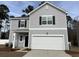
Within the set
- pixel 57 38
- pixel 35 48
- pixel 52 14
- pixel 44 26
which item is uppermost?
pixel 52 14


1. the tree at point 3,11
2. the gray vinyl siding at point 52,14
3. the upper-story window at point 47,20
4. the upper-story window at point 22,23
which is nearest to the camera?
the gray vinyl siding at point 52,14

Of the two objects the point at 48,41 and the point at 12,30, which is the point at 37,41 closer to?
the point at 48,41

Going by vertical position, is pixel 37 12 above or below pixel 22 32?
above

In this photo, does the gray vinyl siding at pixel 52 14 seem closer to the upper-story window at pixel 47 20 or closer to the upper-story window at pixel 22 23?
the upper-story window at pixel 47 20

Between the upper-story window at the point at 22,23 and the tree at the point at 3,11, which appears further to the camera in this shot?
the tree at the point at 3,11

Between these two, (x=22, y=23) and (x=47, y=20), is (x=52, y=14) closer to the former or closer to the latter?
(x=47, y=20)

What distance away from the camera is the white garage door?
2377cm

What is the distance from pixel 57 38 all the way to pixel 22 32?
6177 millimetres

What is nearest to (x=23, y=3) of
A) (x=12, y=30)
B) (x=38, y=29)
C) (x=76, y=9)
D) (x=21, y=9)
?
(x=21, y=9)

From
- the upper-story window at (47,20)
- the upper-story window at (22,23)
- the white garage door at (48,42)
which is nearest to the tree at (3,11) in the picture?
the upper-story window at (22,23)

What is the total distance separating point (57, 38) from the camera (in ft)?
78.3

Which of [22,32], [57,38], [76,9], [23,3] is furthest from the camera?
[23,3]

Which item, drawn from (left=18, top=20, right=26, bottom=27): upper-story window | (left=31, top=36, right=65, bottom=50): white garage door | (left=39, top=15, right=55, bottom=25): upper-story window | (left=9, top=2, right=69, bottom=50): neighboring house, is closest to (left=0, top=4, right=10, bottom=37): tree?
(left=18, top=20, right=26, bottom=27): upper-story window

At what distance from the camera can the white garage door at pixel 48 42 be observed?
936 inches
